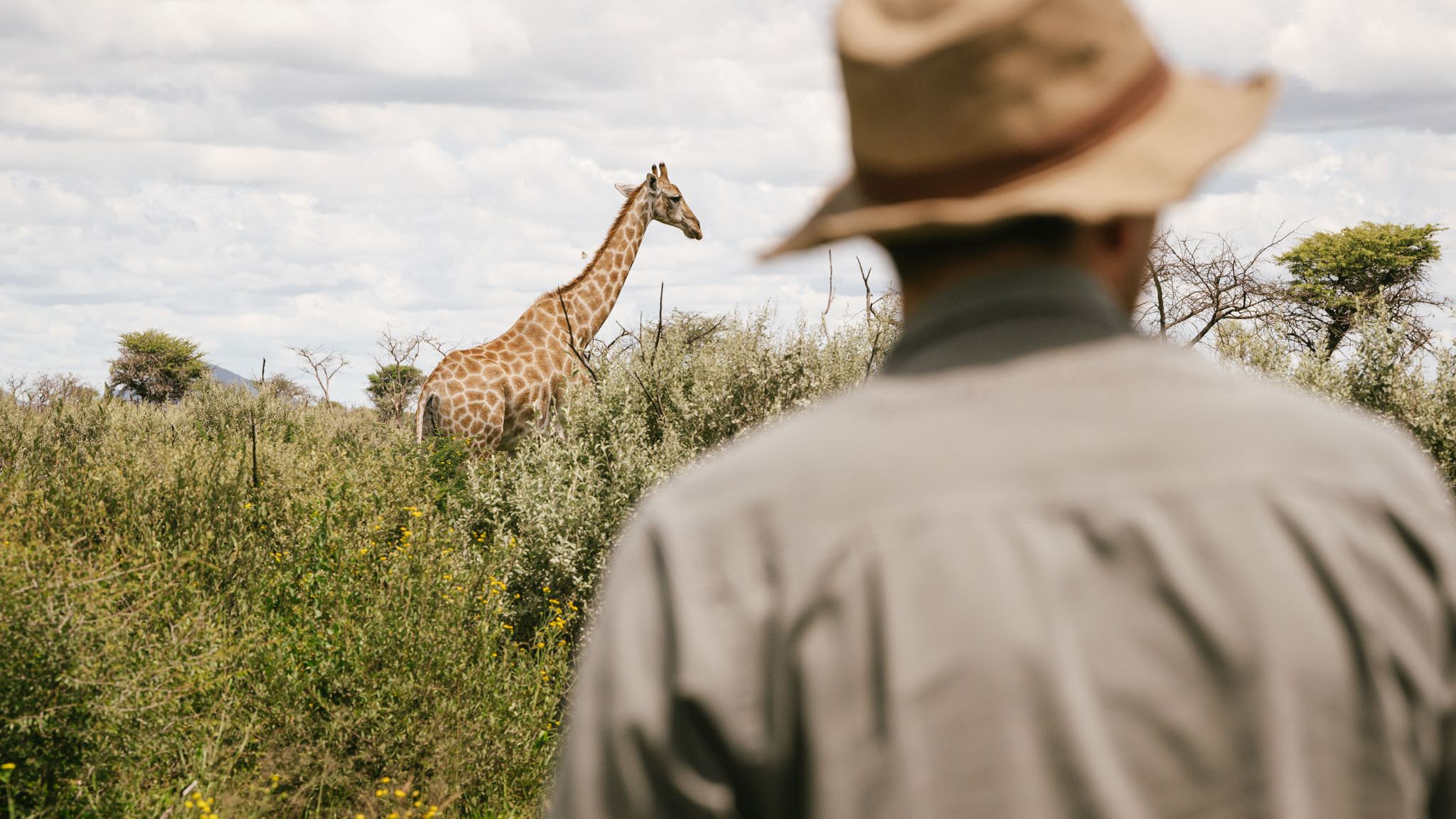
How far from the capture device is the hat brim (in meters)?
1.18

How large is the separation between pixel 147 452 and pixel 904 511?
9811 mm

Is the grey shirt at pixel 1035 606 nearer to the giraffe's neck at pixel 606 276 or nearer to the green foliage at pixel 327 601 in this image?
the green foliage at pixel 327 601

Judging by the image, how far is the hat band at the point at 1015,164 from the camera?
1233 mm

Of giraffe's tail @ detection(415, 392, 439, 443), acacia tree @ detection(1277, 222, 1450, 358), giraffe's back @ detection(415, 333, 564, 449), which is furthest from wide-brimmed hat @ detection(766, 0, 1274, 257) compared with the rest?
acacia tree @ detection(1277, 222, 1450, 358)

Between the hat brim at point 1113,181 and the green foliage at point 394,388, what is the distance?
55.5 feet

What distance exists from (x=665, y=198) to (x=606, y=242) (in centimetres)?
86

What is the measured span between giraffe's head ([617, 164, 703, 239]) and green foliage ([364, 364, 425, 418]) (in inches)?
234

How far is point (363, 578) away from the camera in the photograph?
6703mm

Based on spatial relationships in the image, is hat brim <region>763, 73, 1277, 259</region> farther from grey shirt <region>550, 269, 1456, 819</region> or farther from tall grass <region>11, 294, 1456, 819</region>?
tall grass <region>11, 294, 1456, 819</region>

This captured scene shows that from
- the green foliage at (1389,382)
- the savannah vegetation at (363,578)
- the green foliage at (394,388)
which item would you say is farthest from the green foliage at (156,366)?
the green foliage at (1389,382)

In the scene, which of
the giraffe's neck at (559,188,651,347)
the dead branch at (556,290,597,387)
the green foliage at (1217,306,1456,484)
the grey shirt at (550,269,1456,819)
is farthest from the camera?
the giraffe's neck at (559,188,651,347)

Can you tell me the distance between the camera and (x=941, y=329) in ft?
4.06

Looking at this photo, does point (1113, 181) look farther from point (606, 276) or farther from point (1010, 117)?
point (606, 276)

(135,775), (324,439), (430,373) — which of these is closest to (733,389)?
(430,373)
